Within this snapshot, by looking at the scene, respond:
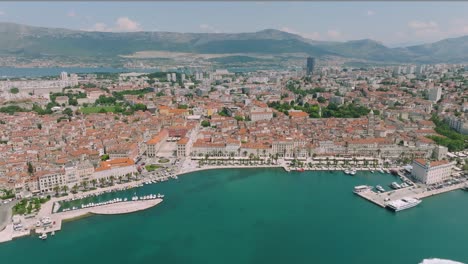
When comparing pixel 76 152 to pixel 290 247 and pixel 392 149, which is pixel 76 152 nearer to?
pixel 290 247

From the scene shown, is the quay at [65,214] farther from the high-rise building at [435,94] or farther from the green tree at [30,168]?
the high-rise building at [435,94]

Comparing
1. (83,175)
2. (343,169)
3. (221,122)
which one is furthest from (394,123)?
(83,175)

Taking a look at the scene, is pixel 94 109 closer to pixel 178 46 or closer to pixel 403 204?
pixel 403 204

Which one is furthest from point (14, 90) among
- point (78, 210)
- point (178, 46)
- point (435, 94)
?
point (178, 46)

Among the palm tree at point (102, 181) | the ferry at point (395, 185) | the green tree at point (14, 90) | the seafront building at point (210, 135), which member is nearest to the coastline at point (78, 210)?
the palm tree at point (102, 181)

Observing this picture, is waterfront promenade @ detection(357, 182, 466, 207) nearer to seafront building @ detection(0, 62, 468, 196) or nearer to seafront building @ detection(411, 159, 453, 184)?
seafront building @ detection(411, 159, 453, 184)

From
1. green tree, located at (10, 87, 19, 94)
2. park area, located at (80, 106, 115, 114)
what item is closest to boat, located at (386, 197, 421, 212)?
park area, located at (80, 106, 115, 114)
